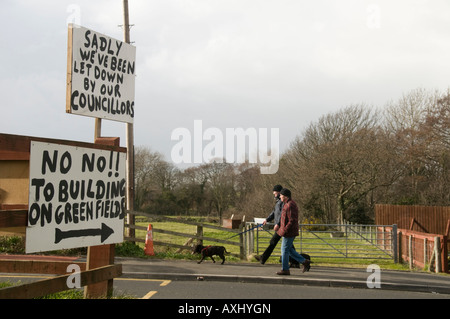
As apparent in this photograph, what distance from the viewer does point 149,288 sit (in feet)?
28.7

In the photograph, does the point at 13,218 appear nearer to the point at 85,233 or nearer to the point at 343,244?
the point at 85,233

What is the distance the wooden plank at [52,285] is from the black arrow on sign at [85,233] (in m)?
0.38

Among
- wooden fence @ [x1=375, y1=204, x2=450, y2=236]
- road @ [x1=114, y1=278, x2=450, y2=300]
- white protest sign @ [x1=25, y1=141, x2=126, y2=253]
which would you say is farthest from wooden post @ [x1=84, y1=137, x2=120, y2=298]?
wooden fence @ [x1=375, y1=204, x2=450, y2=236]

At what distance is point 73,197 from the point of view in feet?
15.7

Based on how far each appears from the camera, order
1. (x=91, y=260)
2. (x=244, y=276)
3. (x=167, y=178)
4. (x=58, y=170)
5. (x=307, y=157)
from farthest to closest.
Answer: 1. (x=167, y=178)
2. (x=307, y=157)
3. (x=244, y=276)
4. (x=91, y=260)
5. (x=58, y=170)

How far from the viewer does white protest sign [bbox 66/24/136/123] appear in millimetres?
5680

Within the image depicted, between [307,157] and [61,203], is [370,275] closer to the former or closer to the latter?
[61,203]

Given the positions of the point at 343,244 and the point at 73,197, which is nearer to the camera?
the point at 73,197

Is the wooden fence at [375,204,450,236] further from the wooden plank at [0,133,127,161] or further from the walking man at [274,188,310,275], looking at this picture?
the wooden plank at [0,133,127,161]

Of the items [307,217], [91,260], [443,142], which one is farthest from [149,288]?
[443,142]

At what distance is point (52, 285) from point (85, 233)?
655 mm

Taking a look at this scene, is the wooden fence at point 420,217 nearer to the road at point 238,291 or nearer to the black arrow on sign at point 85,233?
the road at point 238,291

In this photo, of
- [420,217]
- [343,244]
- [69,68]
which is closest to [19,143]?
[69,68]

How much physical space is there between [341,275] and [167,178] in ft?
161
